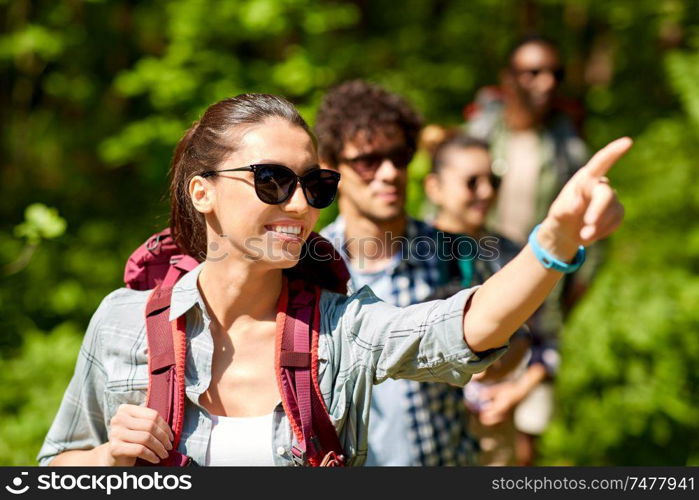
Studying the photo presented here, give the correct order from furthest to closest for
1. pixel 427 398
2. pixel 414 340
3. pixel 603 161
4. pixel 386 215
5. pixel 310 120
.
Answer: pixel 310 120 → pixel 386 215 → pixel 427 398 → pixel 414 340 → pixel 603 161

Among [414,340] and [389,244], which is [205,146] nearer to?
[414,340]

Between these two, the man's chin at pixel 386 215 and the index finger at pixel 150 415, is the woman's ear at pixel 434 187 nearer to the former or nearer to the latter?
the man's chin at pixel 386 215

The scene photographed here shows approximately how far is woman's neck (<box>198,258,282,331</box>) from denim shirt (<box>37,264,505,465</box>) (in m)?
0.04

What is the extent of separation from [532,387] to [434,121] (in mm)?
3204

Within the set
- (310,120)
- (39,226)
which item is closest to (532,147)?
(310,120)

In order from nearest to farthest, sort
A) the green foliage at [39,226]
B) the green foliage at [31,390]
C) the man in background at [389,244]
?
the green foliage at [39,226] < the man in background at [389,244] < the green foliage at [31,390]

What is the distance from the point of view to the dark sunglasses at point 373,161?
3594 mm

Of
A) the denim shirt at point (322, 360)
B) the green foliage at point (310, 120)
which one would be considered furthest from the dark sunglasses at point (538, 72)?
the denim shirt at point (322, 360)

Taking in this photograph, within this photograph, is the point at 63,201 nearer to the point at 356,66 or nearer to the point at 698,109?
the point at 356,66

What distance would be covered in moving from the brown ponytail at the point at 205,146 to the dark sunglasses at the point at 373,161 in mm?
1257

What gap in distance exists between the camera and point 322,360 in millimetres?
2121

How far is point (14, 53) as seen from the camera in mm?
6477

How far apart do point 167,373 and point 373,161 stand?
167cm

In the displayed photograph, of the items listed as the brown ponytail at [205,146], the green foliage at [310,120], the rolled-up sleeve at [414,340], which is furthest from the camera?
the green foliage at [310,120]
